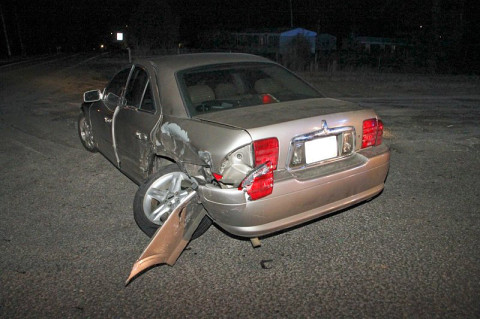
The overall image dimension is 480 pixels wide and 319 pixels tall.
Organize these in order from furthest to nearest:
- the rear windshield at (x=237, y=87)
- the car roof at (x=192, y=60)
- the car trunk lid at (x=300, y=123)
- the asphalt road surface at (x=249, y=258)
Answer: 1. the car roof at (x=192, y=60)
2. the rear windshield at (x=237, y=87)
3. the car trunk lid at (x=300, y=123)
4. the asphalt road surface at (x=249, y=258)

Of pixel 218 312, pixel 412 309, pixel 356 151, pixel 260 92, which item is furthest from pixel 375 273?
pixel 260 92

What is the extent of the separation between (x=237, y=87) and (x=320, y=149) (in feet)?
4.39

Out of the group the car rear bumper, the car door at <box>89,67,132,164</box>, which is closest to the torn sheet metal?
the car rear bumper

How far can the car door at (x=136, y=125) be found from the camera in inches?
153

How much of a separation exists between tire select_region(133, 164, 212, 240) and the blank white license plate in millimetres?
1047

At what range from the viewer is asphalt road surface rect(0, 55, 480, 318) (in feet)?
9.07

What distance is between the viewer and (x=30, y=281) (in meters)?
3.09

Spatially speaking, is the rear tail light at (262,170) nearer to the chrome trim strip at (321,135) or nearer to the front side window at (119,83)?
the chrome trim strip at (321,135)

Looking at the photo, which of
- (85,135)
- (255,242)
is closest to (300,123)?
(255,242)

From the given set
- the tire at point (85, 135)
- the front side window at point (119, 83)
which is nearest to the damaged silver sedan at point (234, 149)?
the front side window at point (119, 83)

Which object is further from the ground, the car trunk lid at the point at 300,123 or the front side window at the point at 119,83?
the front side window at the point at 119,83

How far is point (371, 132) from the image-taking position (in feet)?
12.0

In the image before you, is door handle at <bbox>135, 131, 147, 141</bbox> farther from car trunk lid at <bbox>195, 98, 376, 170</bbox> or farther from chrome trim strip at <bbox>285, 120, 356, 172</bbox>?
chrome trim strip at <bbox>285, 120, 356, 172</bbox>

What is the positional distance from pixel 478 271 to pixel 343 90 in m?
13.0
